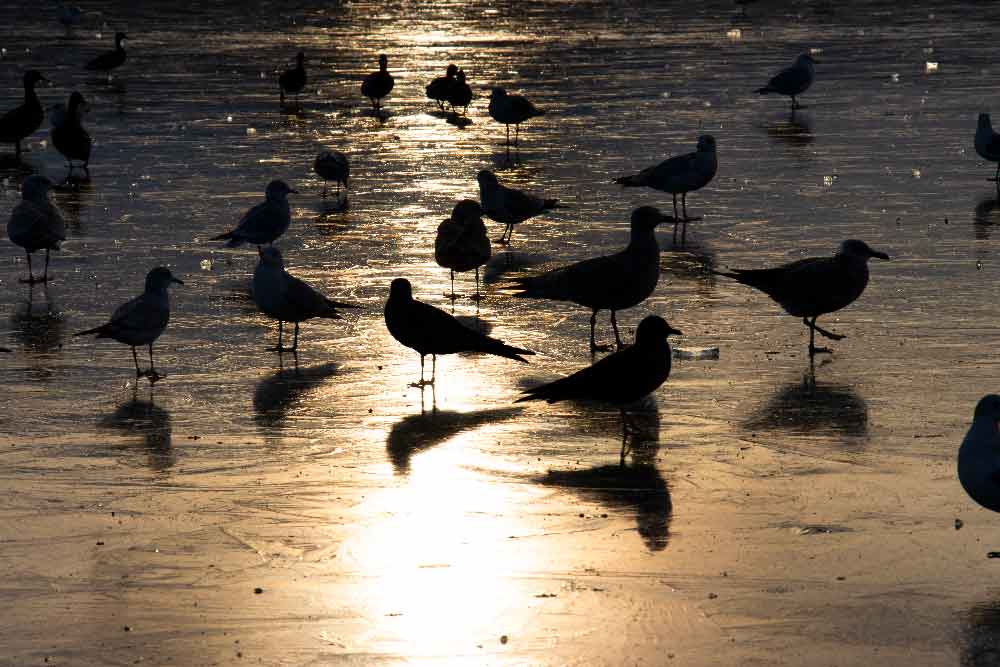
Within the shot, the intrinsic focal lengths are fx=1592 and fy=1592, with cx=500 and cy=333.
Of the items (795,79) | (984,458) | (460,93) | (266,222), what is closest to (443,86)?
(460,93)

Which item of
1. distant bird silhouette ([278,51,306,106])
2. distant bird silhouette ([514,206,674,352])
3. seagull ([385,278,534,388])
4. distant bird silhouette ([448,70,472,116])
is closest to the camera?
seagull ([385,278,534,388])

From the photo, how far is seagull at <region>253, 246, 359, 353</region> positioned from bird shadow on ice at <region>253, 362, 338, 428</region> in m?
0.41

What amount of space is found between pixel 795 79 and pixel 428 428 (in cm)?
1859

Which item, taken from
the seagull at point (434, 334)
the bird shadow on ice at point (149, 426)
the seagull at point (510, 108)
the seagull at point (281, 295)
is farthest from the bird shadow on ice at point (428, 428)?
the seagull at point (510, 108)

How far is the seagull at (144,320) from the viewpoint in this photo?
12258mm

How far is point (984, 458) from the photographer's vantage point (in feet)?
26.8

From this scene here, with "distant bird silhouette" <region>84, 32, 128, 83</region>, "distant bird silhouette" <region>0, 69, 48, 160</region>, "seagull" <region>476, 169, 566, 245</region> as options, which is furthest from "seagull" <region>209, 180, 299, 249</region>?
"distant bird silhouette" <region>84, 32, 128, 83</region>

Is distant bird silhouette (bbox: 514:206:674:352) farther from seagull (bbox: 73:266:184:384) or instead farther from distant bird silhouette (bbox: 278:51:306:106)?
distant bird silhouette (bbox: 278:51:306:106)

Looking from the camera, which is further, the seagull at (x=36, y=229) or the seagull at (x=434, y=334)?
the seagull at (x=36, y=229)

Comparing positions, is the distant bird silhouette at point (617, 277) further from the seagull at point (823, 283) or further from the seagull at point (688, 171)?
the seagull at point (688, 171)

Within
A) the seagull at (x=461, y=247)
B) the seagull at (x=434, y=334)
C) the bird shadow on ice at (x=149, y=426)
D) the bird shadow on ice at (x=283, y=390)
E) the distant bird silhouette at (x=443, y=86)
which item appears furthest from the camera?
the distant bird silhouette at (x=443, y=86)

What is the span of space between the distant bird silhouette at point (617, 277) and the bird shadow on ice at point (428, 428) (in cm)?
190

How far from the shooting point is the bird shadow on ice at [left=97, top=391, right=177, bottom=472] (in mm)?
10211

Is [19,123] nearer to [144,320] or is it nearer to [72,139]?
[72,139]
